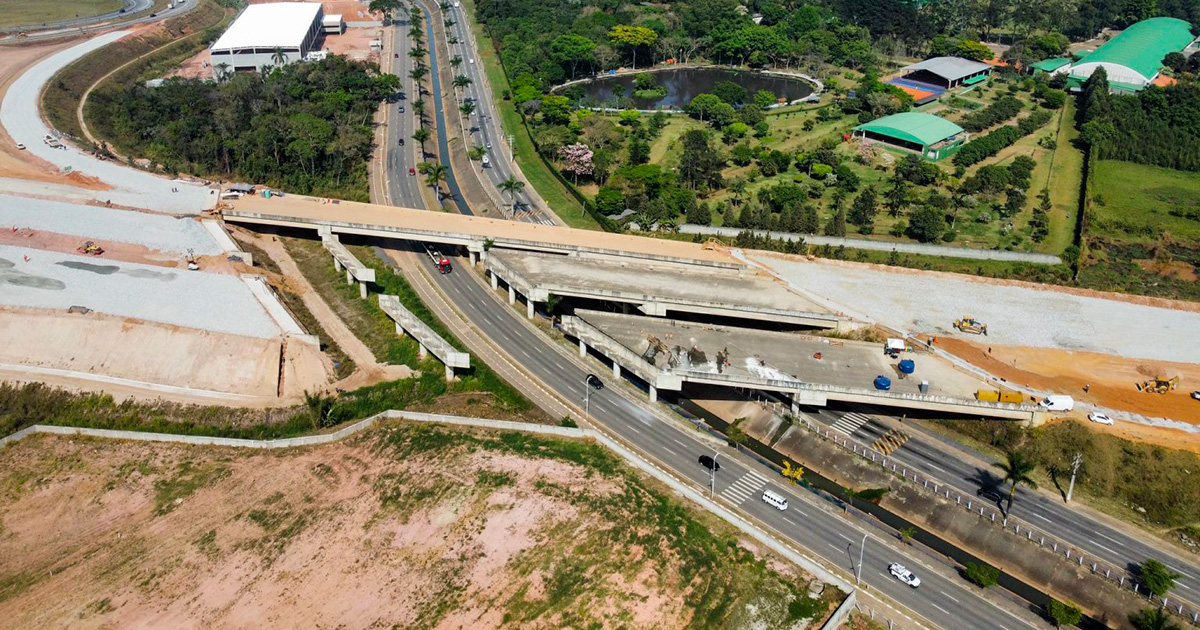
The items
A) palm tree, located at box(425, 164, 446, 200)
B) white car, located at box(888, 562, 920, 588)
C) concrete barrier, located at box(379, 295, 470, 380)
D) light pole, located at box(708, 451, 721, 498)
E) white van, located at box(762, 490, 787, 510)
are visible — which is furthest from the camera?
palm tree, located at box(425, 164, 446, 200)

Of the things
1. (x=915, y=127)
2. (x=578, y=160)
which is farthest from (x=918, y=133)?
(x=578, y=160)

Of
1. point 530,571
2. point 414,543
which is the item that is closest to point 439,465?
point 414,543

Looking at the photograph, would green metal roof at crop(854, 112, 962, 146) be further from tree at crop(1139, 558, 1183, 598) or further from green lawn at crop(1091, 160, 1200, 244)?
tree at crop(1139, 558, 1183, 598)

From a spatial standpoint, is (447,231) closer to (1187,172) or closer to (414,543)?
(414,543)

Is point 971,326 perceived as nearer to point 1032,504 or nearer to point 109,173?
point 1032,504

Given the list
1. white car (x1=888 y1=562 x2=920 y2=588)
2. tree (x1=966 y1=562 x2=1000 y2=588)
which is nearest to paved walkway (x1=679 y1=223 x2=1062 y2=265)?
white car (x1=888 y1=562 x2=920 y2=588)

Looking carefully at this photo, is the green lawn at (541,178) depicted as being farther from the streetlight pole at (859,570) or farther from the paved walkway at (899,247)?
the streetlight pole at (859,570)
